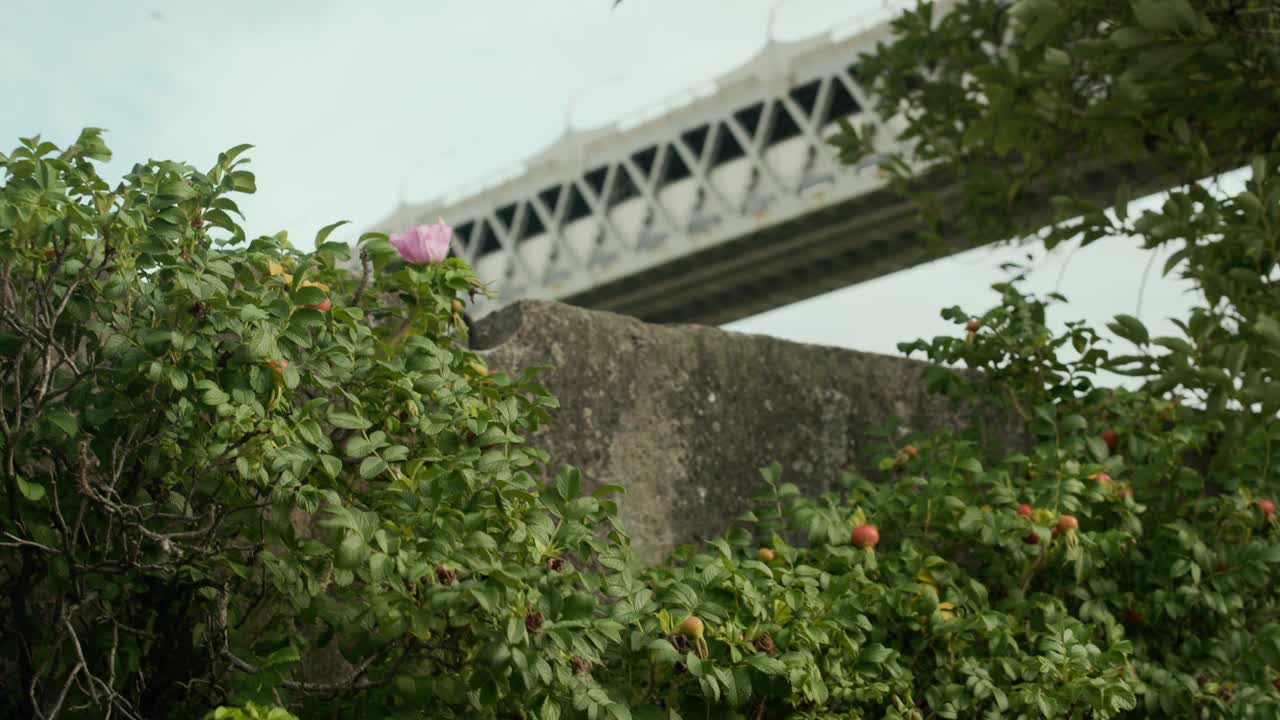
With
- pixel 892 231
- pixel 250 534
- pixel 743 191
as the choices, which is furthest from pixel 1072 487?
pixel 743 191

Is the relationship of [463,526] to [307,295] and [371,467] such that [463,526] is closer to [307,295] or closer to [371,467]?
[371,467]

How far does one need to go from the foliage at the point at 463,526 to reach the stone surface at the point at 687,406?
0.60 feet

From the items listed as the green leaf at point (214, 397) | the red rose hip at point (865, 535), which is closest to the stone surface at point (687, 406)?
the red rose hip at point (865, 535)

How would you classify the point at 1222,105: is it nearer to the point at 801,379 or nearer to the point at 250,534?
the point at 801,379

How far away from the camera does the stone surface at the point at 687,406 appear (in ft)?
13.0

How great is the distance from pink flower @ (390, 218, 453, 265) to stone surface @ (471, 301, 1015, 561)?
2.15 feet

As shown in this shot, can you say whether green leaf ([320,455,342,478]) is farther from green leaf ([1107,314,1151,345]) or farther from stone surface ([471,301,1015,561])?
green leaf ([1107,314,1151,345])

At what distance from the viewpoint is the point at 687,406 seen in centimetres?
428

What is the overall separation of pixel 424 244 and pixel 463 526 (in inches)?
32.3

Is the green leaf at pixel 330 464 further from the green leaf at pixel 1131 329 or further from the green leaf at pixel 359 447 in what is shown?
the green leaf at pixel 1131 329

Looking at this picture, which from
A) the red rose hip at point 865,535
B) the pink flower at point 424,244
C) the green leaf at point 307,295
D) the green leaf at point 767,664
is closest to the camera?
the green leaf at point 307,295

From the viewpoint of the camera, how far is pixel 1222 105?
4.09 metres

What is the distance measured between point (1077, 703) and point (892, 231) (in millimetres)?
31927

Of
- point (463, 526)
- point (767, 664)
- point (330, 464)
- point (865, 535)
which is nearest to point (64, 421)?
point (330, 464)
